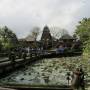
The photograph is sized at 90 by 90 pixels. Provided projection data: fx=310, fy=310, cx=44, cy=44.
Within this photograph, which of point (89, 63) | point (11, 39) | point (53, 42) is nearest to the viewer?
point (89, 63)

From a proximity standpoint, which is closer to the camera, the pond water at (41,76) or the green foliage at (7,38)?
the pond water at (41,76)

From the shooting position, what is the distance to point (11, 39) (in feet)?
363

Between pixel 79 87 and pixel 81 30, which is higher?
pixel 81 30

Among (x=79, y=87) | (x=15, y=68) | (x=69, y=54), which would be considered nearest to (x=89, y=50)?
(x=79, y=87)

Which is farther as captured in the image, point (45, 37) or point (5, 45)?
point (45, 37)

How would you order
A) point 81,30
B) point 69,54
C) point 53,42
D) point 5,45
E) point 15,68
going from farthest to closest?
point 53,42, point 5,45, point 69,54, point 15,68, point 81,30

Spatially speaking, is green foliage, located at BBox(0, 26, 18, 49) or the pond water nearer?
the pond water

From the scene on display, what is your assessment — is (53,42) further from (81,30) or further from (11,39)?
(81,30)

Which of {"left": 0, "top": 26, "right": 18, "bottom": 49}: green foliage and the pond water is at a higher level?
{"left": 0, "top": 26, "right": 18, "bottom": 49}: green foliage

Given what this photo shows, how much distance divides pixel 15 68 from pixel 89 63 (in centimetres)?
1227

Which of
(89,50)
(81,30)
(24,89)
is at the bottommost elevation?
(24,89)

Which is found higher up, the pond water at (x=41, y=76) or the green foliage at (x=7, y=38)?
the green foliage at (x=7, y=38)

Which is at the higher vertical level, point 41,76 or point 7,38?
point 7,38

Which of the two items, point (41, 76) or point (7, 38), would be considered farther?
point (7, 38)
